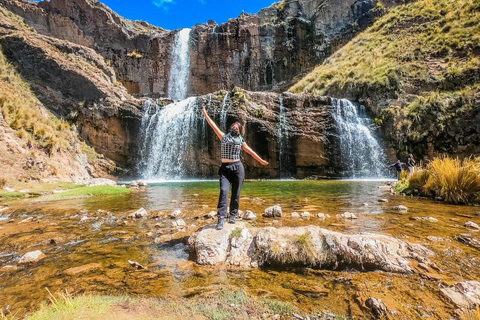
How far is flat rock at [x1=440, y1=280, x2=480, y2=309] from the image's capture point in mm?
2008

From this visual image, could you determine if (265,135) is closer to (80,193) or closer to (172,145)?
(172,145)

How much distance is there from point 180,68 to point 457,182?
42673 mm

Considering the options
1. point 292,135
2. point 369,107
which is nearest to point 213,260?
point 292,135

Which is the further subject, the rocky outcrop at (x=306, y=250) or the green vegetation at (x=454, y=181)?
the green vegetation at (x=454, y=181)

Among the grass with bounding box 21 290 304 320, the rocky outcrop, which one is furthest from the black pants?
the grass with bounding box 21 290 304 320

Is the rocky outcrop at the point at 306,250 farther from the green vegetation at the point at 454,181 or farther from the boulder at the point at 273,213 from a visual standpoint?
the green vegetation at the point at 454,181

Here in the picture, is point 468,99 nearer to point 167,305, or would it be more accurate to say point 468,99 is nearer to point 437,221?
point 437,221

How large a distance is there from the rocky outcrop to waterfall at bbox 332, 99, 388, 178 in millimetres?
19111

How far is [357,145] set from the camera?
2098 centimetres

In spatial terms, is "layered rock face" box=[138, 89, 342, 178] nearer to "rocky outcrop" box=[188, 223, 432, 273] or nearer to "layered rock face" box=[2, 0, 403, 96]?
"rocky outcrop" box=[188, 223, 432, 273]

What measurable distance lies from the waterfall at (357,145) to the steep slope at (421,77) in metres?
1.38

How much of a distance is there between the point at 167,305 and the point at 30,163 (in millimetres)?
13798

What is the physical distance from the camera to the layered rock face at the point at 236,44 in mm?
38844

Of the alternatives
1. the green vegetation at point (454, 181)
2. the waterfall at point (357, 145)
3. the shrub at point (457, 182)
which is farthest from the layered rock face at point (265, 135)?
the shrub at point (457, 182)
